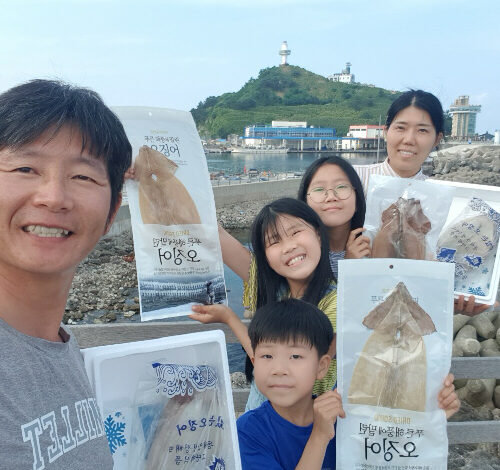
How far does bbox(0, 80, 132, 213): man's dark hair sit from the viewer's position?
40.9 inches

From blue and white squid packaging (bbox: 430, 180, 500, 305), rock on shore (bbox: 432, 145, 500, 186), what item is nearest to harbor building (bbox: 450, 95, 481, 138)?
rock on shore (bbox: 432, 145, 500, 186)

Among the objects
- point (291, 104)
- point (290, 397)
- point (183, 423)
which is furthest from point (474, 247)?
point (291, 104)

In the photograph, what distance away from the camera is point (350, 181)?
2150 mm

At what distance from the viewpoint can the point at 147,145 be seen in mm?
1896

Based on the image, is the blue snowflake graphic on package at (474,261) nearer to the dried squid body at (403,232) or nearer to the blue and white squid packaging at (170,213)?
the dried squid body at (403,232)

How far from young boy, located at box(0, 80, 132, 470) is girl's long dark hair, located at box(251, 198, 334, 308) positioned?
0.90 m

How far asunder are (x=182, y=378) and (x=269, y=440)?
0.41 meters

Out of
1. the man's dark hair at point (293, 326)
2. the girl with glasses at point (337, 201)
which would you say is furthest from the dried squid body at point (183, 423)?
the girl with glasses at point (337, 201)

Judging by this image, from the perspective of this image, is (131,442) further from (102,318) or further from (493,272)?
(102,318)

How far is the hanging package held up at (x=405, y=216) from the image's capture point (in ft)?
6.36

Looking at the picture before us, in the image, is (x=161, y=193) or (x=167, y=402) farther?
(x=161, y=193)

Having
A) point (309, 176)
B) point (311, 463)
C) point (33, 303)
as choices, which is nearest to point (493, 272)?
point (309, 176)

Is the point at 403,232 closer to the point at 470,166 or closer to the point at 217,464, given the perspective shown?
the point at 217,464

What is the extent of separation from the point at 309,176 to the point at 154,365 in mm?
1212
